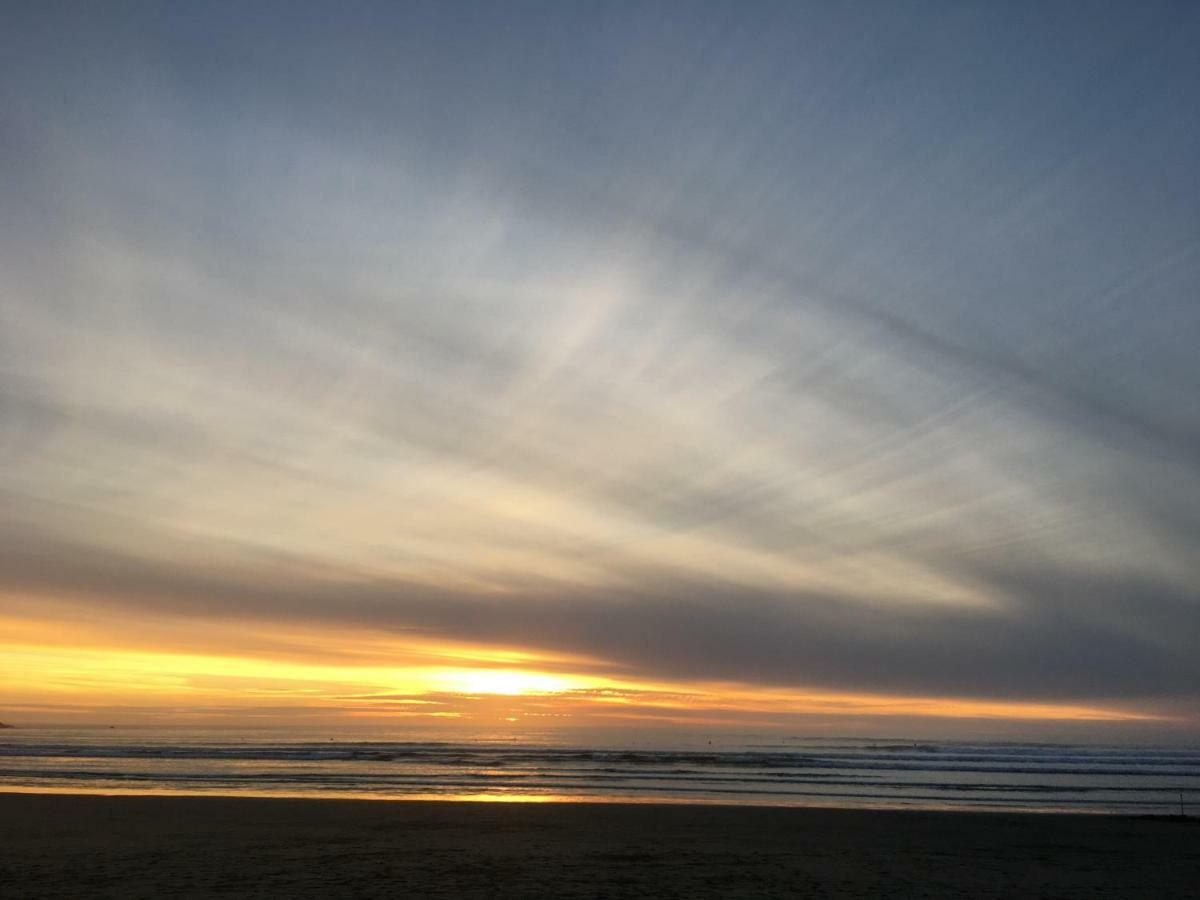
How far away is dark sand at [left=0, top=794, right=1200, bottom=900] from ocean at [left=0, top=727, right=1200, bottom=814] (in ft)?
28.0

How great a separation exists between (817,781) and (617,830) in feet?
87.5

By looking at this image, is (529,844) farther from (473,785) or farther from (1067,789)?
(1067,789)

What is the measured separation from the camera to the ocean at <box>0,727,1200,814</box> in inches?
1452

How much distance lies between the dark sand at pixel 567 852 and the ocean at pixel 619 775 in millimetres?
8538

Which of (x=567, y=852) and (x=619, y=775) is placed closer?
(x=567, y=852)

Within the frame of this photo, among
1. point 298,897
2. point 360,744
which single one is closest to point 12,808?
point 298,897

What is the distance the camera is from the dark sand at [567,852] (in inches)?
588

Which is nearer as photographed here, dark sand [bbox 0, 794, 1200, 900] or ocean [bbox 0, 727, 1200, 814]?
dark sand [bbox 0, 794, 1200, 900]

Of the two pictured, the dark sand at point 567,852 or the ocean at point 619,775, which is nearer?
the dark sand at point 567,852

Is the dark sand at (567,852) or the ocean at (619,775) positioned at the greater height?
the ocean at (619,775)

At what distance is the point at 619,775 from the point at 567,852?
101ft

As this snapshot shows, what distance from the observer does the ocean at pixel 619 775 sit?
36.9 metres

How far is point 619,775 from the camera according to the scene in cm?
4803

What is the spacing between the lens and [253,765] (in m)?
51.6
